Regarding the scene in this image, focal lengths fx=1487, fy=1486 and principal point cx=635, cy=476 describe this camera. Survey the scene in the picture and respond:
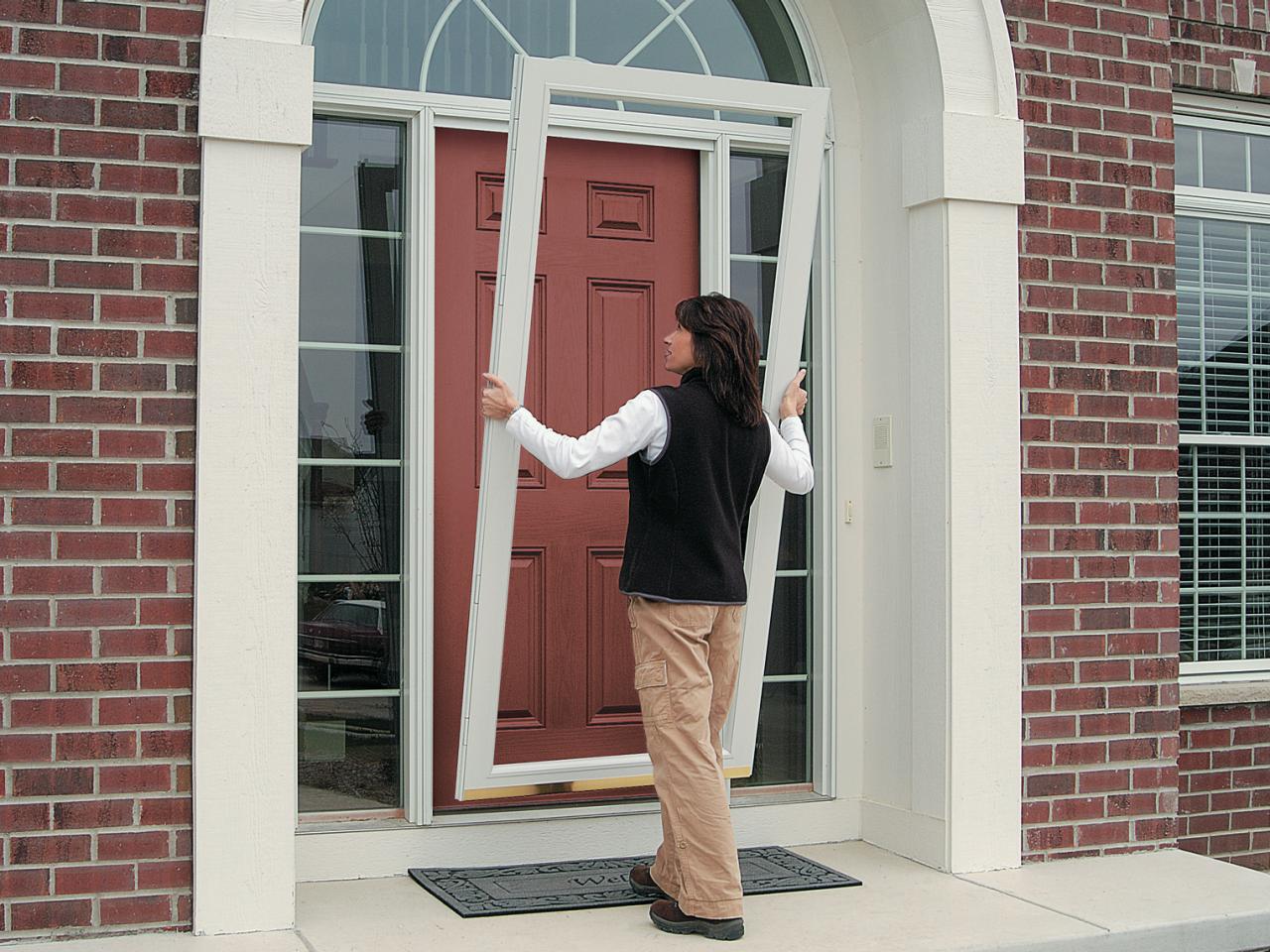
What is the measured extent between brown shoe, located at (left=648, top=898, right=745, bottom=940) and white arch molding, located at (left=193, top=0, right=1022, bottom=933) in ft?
2.64

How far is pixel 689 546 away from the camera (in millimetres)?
4203

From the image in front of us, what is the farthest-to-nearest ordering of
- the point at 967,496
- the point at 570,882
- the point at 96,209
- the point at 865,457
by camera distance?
1. the point at 865,457
2. the point at 967,496
3. the point at 570,882
4. the point at 96,209

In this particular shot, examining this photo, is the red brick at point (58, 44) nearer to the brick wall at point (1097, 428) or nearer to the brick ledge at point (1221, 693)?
the brick wall at point (1097, 428)

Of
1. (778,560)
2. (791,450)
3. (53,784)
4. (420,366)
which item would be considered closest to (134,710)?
(53,784)

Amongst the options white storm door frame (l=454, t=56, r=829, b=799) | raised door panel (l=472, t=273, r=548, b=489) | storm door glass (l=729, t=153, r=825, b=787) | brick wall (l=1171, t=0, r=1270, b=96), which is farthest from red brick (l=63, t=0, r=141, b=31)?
brick wall (l=1171, t=0, r=1270, b=96)

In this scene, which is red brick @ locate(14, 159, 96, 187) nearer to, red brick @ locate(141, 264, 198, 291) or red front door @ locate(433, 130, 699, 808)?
red brick @ locate(141, 264, 198, 291)

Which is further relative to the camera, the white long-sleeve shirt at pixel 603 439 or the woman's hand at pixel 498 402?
the woman's hand at pixel 498 402

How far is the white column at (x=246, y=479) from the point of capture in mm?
4051

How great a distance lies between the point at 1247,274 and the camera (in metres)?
6.04

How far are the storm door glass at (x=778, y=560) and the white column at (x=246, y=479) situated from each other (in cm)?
175

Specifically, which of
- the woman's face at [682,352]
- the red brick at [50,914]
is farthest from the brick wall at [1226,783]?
the red brick at [50,914]

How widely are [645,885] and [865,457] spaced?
5.73 ft

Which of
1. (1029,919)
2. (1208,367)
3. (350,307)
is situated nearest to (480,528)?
(350,307)

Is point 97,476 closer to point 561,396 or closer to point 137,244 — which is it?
point 137,244
